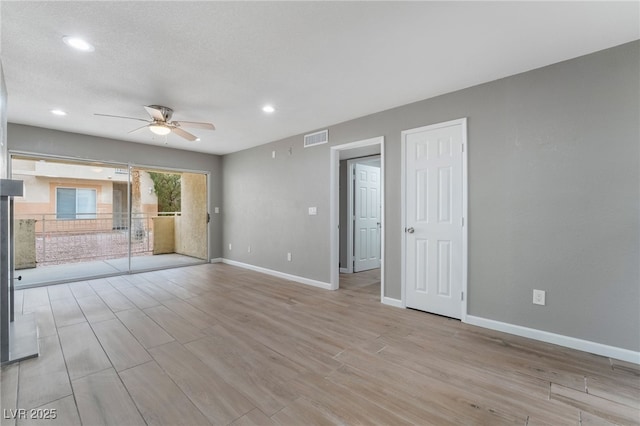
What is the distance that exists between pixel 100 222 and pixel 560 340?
9821 mm

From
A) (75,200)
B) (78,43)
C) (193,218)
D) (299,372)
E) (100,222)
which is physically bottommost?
(299,372)

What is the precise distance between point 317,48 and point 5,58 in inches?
108

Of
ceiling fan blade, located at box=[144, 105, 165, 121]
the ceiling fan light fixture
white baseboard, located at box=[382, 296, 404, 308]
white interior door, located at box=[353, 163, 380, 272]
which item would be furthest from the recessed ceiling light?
white interior door, located at box=[353, 163, 380, 272]

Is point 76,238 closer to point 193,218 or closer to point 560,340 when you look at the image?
point 193,218

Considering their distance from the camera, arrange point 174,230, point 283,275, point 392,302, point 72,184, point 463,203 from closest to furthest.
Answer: point 463,203 < point 392,302 < point 283,275 < point 174,230 < point 72,184

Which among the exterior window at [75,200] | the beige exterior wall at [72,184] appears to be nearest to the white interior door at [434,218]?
the beige exterior wall at [72,184]

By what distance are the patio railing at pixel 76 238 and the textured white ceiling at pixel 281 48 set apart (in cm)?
378

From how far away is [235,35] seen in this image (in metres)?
2.09

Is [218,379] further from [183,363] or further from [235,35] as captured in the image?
[235,35]

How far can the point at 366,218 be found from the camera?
19.3 feet

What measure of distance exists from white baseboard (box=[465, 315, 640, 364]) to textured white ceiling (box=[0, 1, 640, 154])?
2529 millimetres

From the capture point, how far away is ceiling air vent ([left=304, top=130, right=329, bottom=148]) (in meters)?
4.48

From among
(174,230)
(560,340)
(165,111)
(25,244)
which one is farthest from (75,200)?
(560,340)

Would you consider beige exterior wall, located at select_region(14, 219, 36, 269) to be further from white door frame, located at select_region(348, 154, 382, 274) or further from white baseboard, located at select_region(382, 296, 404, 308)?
white baseboard, located at select_region(382, 296, 404, 308)
